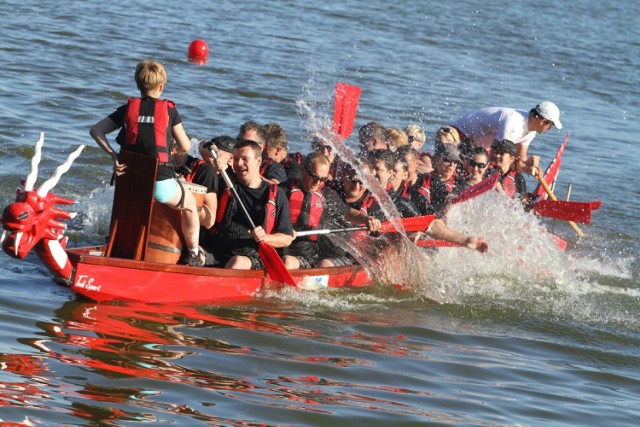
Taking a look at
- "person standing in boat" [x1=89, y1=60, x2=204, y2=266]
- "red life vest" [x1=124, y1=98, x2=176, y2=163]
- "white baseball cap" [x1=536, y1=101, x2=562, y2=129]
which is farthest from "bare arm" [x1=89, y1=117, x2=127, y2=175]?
"white baseball cap" [x1=536, y1=101, x2=562, y2=129]

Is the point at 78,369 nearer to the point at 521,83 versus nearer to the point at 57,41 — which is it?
the point at 57,41

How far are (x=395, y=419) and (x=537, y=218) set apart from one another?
6163 millimetres

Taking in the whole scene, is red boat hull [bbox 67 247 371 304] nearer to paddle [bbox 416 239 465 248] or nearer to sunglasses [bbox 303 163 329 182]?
sunglasses [bbox 303 163 329 182]

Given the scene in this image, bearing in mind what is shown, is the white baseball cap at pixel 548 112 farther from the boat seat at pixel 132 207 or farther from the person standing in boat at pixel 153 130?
the boat seat at pixel 132 207

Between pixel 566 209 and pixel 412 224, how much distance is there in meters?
2.77

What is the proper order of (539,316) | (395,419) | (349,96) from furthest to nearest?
(349,96) → (539,316) → (395,419)

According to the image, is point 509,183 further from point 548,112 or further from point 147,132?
point 147,132

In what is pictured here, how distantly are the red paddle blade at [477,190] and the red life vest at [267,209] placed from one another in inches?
102

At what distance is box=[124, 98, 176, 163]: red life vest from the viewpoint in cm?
720

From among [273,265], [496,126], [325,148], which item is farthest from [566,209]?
[273,265]

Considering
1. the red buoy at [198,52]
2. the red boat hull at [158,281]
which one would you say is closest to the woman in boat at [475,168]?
the red boat hull at [158,281]

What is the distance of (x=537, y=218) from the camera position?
38.5 ft

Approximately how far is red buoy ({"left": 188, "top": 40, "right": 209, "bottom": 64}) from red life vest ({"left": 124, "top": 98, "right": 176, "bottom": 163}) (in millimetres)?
12627

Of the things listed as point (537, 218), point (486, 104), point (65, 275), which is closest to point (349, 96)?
point (537, 218)
